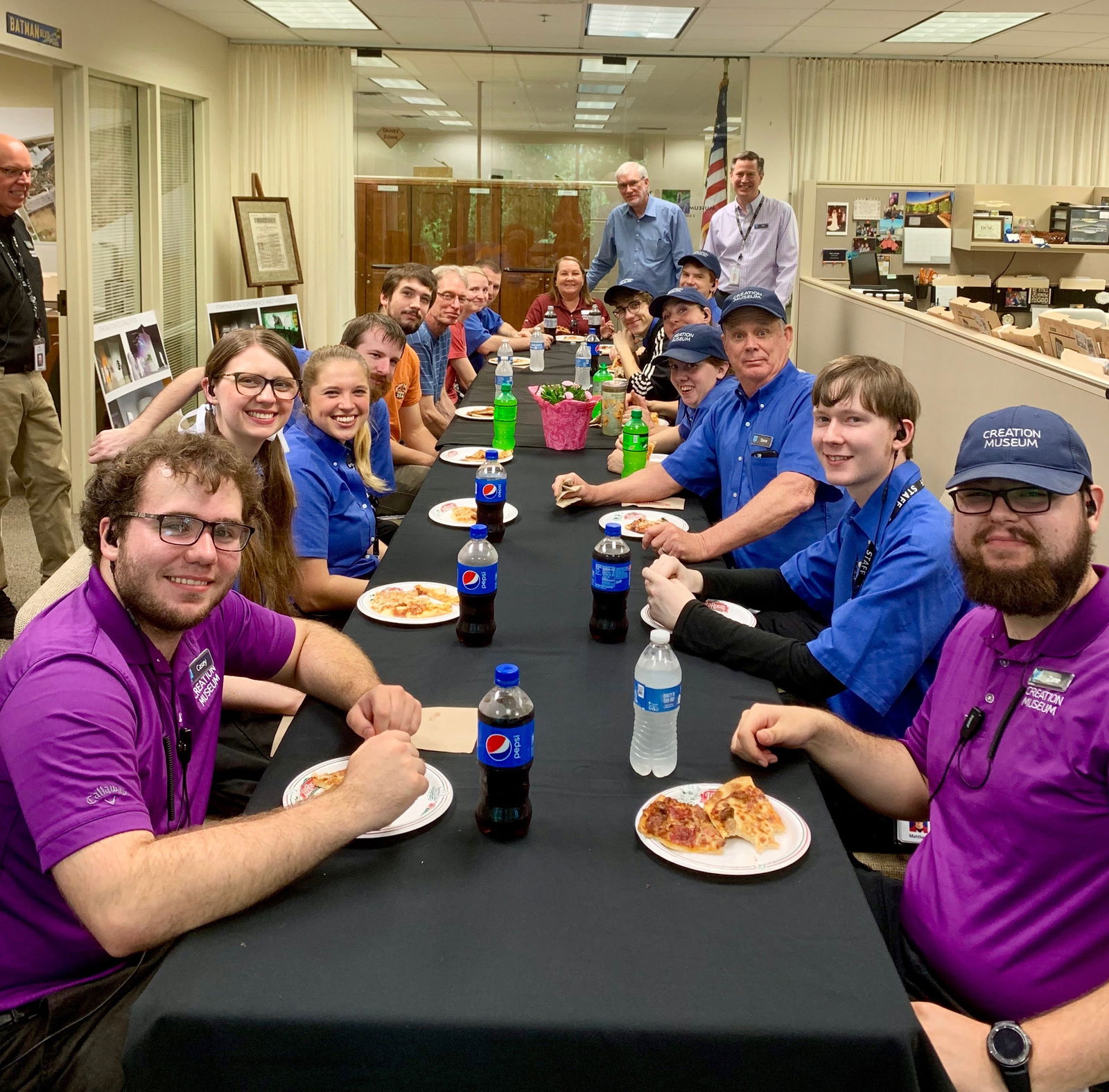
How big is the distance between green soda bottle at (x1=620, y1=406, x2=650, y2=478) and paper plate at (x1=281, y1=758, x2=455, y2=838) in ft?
6.56

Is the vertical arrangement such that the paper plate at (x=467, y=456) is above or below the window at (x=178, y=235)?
below

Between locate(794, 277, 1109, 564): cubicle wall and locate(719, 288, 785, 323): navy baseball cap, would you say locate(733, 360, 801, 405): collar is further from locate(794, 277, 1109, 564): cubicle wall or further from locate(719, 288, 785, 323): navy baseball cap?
locate(794, 277, 1109, 564): cubicle wall

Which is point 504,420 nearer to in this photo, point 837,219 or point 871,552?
point 871,552

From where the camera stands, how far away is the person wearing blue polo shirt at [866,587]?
2004 mm

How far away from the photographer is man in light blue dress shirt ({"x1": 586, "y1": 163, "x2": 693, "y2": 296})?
7301 mm

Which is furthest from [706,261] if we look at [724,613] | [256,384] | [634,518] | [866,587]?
[866,587]

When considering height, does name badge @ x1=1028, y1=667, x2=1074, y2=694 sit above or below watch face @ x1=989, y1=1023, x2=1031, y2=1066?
above

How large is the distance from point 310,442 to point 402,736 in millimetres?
1655

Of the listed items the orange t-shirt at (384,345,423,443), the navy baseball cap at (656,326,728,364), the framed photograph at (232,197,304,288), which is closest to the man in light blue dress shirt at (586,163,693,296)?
the framed photograph at (232,197,304,288)

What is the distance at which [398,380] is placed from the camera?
479 cm

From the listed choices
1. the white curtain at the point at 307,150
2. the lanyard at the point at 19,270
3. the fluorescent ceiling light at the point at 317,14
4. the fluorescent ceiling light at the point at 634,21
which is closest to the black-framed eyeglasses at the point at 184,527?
the lanyard at the point at 19,270

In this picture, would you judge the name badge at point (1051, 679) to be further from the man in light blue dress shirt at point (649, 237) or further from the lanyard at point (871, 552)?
the man in light blue dress shirt at point (649, 237)

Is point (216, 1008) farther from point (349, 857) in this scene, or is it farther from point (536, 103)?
point (536, 103)

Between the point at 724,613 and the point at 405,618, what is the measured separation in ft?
2.21
